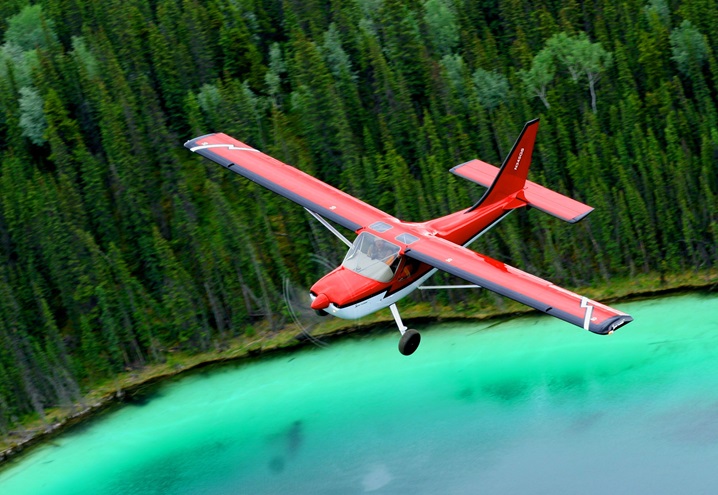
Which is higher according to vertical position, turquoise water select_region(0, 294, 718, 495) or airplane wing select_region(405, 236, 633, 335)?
airplane wing select_region(405, 236, 633, 335)

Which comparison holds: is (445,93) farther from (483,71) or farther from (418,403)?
(418,403)

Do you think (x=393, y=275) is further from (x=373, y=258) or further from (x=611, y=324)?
(x=611, y=324)

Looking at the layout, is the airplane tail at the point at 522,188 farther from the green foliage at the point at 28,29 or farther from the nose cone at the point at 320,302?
the green foliage at the point at 28,29

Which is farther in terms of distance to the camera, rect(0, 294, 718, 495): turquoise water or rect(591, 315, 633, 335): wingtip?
rect(0, 294, 718, 495): turquoise water

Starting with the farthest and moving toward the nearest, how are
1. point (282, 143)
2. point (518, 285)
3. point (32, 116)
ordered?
point (32, 116) < point (282, 143) < point (518, 285)

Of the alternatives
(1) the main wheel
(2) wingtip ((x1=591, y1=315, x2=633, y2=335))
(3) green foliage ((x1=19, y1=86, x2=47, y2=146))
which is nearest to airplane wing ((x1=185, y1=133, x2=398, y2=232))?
(1) the main wheel

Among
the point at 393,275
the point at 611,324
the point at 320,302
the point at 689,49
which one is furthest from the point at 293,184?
the point at 689,49

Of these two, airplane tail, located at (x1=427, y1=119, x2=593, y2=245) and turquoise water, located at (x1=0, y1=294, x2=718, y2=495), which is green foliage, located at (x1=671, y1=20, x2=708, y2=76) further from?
airplane tail, located at (x1=427, y1=119, x2=593, y2=245)

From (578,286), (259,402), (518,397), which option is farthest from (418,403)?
(578,286)
